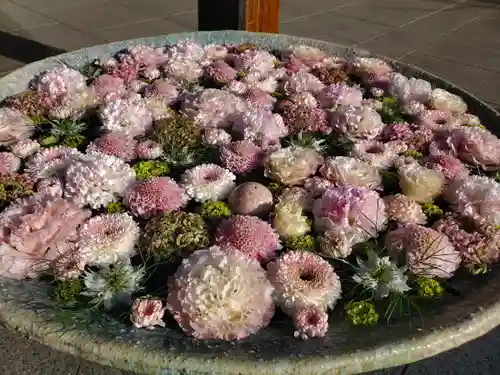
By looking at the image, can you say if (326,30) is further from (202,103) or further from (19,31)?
(202,103)

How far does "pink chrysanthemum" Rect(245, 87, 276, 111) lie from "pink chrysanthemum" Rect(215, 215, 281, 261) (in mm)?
514

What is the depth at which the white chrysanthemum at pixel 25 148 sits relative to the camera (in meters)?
1.34

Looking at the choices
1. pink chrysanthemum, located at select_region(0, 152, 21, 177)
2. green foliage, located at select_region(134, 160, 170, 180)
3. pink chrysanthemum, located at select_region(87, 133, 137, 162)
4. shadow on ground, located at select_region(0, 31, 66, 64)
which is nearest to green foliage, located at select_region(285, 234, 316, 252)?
green foliage, located at select_region(134, 160, 170, 180)

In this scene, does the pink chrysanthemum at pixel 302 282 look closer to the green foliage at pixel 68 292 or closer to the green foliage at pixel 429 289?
the green foliage at pixel 429 289

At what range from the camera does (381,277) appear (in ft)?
3.30

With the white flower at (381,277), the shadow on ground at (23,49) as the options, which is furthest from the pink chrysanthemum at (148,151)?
the shadow on ground at (23,49)

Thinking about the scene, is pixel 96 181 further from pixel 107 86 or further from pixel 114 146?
pixel 107 86

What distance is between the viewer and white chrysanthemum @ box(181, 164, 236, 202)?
121 cm

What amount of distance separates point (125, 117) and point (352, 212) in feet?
1.94

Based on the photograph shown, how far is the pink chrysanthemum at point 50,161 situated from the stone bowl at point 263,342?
1.06 feet

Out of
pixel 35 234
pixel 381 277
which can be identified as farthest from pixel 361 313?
pixel 35 234

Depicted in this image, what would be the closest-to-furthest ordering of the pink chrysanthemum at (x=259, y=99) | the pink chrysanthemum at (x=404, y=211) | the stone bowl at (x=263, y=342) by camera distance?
the stone bowl at (x=263, y=342)
the pink chrysanthemum at (x=404, y=211)
the pink chrysanthemum at (x=259, y=99)

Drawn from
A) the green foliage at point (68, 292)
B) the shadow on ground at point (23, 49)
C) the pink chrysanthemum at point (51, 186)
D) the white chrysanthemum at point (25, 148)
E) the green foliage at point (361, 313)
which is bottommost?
the shadow on ground at point (23, 49)

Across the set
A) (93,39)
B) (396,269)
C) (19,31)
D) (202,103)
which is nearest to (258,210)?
(396,269)
